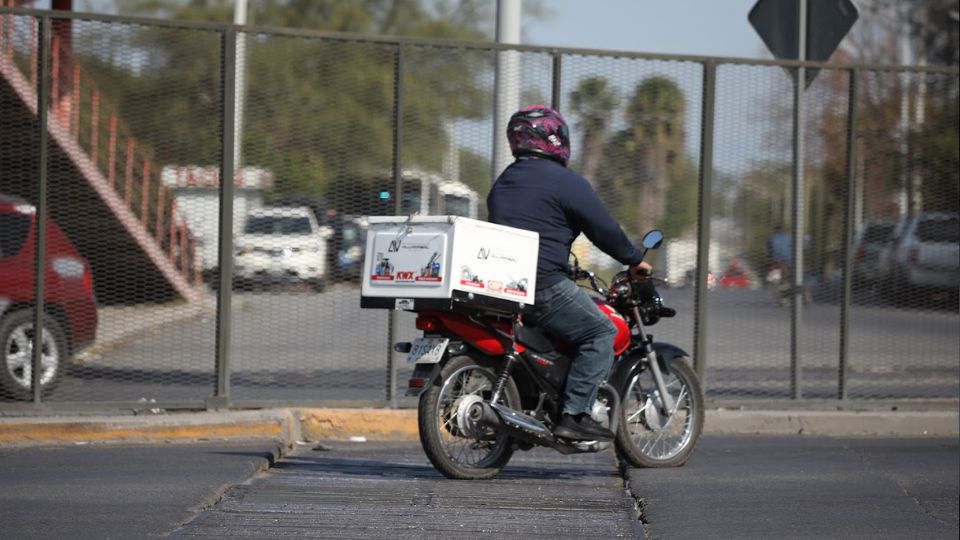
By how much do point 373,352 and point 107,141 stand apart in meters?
2.68

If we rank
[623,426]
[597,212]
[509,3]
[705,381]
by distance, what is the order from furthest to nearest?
1. [509,3]
2. [705,381]
3. [623,426]
4. [597,212]

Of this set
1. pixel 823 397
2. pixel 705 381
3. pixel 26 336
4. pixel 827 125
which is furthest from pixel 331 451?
pixel 827 125

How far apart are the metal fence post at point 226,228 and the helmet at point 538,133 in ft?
8.44

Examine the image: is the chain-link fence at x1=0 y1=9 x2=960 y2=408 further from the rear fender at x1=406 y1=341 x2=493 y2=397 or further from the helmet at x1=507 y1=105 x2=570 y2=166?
the rear fender at x1=406 y1=341 x2=493 y2=397

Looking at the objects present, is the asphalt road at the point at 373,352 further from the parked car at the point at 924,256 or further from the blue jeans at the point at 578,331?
the blue jeans at the point at 578,331

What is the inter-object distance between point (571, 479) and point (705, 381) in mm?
2889

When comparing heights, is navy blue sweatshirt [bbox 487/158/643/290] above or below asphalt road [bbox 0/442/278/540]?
above

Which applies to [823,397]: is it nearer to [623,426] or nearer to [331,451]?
[623,426]

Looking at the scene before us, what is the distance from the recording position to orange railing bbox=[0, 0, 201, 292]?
9391 millimetres

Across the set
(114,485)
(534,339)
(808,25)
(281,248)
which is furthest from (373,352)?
(808,25)

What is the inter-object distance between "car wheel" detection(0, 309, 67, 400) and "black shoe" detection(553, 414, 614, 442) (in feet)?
12.2

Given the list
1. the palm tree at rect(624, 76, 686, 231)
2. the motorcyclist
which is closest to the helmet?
the motorcyclist

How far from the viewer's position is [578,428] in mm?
7488

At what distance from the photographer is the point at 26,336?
31.1 ft
